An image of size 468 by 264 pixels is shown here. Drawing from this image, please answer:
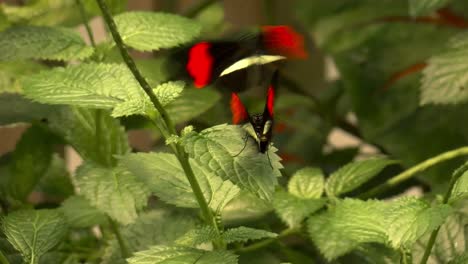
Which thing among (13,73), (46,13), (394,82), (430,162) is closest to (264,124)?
(430,162)

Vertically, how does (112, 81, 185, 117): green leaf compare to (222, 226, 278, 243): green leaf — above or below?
above

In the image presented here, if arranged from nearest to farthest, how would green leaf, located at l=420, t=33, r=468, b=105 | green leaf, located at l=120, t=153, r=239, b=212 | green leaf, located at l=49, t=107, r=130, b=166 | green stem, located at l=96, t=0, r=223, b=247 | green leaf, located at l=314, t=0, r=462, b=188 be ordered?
green stem, located at l=96, t=0, r=223, b=247
green leaf, located at l=120, t=153, r=239, b=212
green leaf, located at l=49, t=107, r=130, b=166
green leaf, located at l=420, t=33, r=468, b=105
green leaf, located at l=314, t=0, r=462, b=188

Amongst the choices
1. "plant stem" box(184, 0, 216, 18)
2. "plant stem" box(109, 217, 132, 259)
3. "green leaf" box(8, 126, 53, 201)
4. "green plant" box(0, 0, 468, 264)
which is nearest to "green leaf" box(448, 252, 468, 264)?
"green plant" box(0, 0, 468, 264)

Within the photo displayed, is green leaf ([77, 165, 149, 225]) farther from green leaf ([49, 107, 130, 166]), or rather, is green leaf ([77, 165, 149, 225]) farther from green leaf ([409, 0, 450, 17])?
green leaf ([409, 0, 450, 17])

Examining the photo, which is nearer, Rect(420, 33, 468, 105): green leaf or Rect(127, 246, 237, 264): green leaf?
Rect(127, 246, 237, 264): green leaf

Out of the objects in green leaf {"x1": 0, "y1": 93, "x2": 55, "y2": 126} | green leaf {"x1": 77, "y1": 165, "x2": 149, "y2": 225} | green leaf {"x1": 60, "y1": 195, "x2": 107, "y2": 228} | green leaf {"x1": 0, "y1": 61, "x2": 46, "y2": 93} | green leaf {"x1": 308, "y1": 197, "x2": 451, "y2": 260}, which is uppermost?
green leaf {"x1": 0, "y1": 61, "x2": 46, "y2": 93}

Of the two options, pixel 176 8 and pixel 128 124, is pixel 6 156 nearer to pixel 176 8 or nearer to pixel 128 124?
pixel 128 124

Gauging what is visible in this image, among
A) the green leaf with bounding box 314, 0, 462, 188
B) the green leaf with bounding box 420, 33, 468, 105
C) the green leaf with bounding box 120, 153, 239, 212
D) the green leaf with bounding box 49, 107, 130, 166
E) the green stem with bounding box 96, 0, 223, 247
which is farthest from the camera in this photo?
the green leaf with bounding box 314, 0, 462, 188
